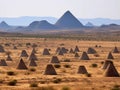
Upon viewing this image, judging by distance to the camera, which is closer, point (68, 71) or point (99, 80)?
point (99, 80)

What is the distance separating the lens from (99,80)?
132ft

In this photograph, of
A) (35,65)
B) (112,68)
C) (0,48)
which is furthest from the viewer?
(0,48)

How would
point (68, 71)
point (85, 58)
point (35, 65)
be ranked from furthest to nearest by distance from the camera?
point (85, 58) → point (35, 65) → point (68, 71)

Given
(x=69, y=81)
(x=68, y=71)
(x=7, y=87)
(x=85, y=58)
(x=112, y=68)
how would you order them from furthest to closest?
(x=85, y=58)
(x=68, y=71)
(x=112, y=68)
(x=69, y=81)
(x=7, y=87)

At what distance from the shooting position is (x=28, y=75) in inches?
1735

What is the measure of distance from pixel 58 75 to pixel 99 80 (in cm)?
518

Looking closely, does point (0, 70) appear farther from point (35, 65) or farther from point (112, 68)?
point (112, 68)

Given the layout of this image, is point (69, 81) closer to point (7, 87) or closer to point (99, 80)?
point (99, 80)

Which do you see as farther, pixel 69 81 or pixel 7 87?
pixel 69 81

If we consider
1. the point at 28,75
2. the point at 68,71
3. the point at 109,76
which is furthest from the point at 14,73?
the point at 109,76

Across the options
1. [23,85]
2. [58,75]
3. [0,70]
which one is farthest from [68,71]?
[23,85]

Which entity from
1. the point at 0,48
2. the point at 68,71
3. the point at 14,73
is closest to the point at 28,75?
the point at 14,73

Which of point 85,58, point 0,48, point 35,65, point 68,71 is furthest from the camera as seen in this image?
point 0,48

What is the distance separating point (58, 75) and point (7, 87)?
9352 mm
